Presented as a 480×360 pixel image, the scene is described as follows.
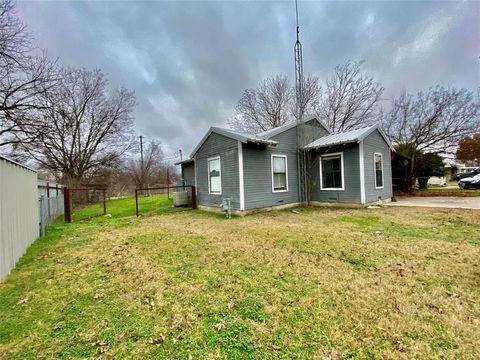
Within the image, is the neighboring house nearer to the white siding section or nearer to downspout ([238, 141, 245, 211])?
downspout ([238, 141, 245, 211])

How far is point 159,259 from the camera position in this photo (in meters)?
4.32

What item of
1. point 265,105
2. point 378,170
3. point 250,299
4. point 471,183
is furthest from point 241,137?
point 471,183

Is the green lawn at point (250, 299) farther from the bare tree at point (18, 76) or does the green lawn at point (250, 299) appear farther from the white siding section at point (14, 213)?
the bare tree at point (18, 76)

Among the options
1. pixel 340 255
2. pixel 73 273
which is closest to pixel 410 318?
pixel 340 255

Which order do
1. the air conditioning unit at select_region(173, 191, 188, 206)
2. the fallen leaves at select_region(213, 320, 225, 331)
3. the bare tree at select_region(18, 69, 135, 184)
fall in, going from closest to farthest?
the fallen leaves at select_region(213, 320, 225, 331), the air conditioning unit at select_region(173, 191, 188, 206), the bare tree at select_region(18, 69, 135, 184)

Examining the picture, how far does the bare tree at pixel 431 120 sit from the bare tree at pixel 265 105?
31.6ft

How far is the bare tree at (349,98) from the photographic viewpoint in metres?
18.3

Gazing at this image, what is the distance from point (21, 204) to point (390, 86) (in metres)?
22.5

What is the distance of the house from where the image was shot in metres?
9.70

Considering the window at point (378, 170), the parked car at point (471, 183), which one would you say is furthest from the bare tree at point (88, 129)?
→ the parked car at point (471, 183)

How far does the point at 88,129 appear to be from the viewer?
21.4 m

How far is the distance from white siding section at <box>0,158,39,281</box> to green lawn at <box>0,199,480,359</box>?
0.96ft

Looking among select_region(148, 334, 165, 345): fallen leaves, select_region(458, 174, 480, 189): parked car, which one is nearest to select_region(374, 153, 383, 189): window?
select_region(148, 334, 165, 345): fallen leaves

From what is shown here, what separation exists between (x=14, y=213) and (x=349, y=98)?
2133 centimetres
